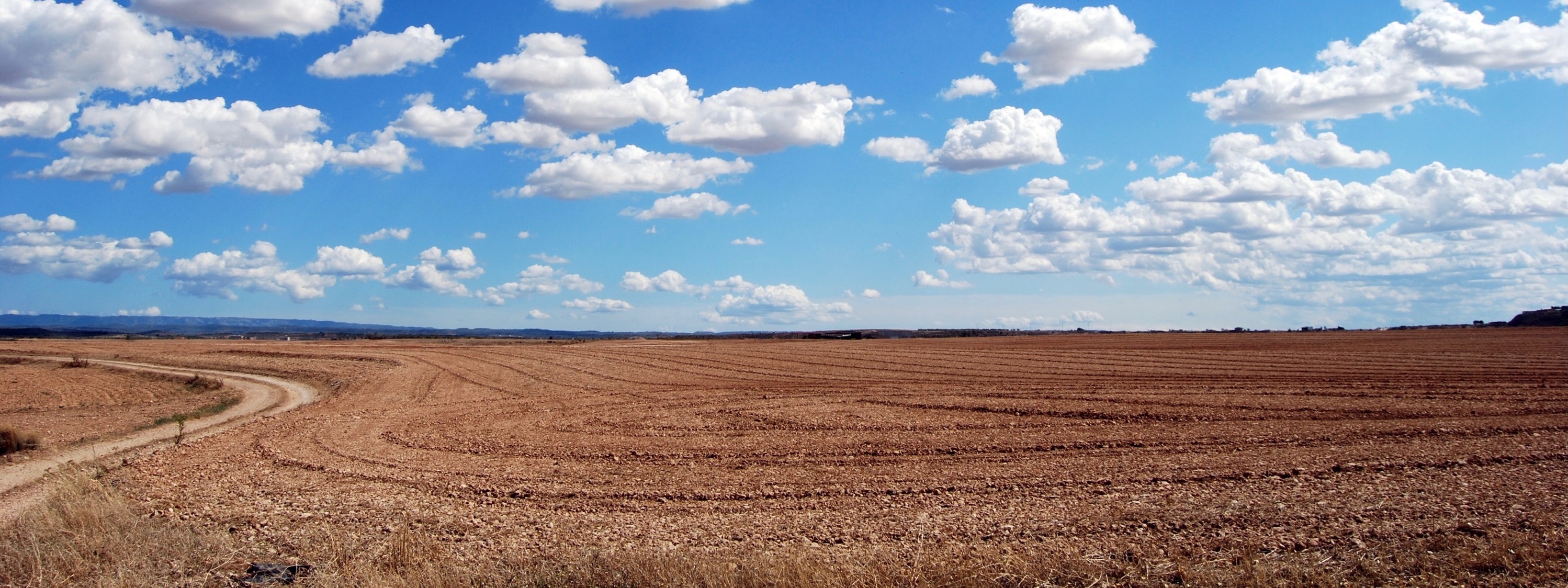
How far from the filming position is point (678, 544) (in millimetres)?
10750

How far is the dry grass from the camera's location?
28.0 feet

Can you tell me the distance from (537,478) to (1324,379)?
26.8 meters

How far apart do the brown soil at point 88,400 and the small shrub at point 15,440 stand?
0.26m

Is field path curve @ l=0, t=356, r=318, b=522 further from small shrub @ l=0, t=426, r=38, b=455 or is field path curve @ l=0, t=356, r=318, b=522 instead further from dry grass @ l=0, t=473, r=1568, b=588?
dry grass @ l=0, t=473, r=1568, b=588

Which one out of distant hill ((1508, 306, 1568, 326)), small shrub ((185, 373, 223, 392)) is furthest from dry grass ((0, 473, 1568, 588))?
distant hill ((1508, 306, 1568, 326))

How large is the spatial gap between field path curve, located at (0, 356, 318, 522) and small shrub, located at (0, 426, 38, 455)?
2.12 ft

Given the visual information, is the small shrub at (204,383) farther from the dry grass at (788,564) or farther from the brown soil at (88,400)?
the dry grass at (788,564)

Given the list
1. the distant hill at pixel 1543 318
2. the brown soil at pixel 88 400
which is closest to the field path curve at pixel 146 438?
the brown soil at pixel 88 400

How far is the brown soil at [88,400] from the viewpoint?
23.7 metres

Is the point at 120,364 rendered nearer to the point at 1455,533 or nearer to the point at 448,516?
the point at 448,516

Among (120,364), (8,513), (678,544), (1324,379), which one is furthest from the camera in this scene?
(120,364)

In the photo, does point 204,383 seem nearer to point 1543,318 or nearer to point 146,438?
point 146,438

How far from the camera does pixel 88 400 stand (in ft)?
106

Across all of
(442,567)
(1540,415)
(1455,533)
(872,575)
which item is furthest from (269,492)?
(1540,415)
